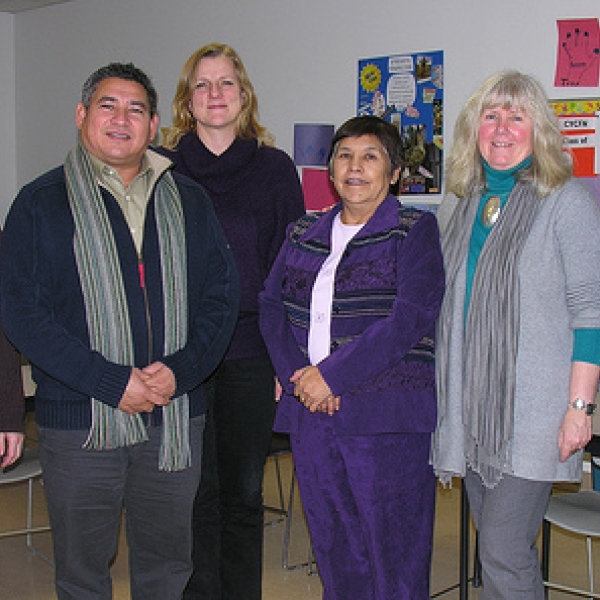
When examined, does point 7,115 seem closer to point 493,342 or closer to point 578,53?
point 578,53

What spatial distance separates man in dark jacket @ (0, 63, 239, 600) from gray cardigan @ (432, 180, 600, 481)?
0.75m

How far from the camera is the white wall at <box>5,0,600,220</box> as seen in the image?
4.33 metres

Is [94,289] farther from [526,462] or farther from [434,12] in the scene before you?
[434,12]

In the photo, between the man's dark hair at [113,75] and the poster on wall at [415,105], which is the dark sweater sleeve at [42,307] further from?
the poster on wall at [415,105]

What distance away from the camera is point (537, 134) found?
2076 millimetres

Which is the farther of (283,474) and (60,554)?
(283,474)

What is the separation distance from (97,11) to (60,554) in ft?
16.3

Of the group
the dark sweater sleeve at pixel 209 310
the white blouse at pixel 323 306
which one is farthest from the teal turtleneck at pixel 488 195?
the dark sweater sleeve at pixel 209 310

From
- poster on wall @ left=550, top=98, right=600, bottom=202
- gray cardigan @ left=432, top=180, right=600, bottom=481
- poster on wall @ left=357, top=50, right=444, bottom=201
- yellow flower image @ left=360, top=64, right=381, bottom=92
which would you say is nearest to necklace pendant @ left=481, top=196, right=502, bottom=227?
gray cardigan @ left=432, top=180, right=600, bottom=481

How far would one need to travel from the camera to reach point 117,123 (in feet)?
6.95

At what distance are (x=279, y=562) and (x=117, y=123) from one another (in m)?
2.01

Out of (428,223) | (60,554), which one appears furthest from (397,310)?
(60,554)

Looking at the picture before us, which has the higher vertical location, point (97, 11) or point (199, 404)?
point (97, 11)

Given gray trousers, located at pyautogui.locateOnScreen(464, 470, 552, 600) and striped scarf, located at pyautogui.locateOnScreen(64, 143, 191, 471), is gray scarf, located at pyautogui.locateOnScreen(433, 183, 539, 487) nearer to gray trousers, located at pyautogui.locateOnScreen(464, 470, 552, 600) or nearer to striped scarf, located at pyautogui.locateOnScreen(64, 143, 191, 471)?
gray trousers, located at pyautogui.locateOnScreen(464, 470, 552, 600)
